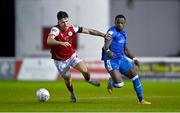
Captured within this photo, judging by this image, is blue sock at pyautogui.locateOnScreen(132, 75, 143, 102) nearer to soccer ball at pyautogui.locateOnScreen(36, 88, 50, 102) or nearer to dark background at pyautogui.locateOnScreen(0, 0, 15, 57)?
soccer ball at pyautogui.locateOnScreen(36, 88, 50, 102)

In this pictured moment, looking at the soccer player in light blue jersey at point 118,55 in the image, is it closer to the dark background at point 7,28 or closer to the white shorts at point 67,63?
the white shorts at point 67,63

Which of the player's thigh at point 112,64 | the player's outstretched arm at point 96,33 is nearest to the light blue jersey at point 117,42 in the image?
the player's thigh at point 112,64

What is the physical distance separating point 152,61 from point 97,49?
11.6ft

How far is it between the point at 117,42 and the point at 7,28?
83.8ft

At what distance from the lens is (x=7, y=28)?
48.0 metres

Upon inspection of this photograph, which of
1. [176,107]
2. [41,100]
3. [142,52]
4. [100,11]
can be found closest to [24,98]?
[41,100]

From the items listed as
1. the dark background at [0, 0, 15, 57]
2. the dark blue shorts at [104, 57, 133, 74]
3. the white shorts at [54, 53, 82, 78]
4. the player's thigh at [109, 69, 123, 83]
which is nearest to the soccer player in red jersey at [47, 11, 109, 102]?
the white shorts at [54, 53, 82, 78]

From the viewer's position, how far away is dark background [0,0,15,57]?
4691 cm

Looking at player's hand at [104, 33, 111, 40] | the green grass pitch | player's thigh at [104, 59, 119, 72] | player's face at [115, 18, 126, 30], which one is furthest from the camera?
player's thigh at [104, 59, 119, 72]

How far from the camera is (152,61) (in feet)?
125

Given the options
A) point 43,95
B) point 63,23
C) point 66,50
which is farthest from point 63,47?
point 43,95

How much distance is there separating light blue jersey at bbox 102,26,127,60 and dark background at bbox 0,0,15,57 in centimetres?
2428

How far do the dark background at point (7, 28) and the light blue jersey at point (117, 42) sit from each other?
2428 cm

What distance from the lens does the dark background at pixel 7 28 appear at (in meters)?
→ 46.9
